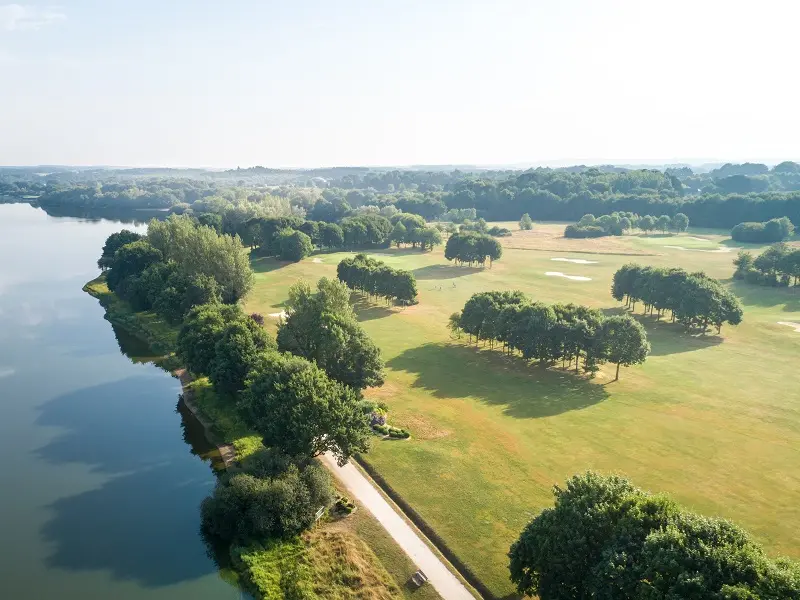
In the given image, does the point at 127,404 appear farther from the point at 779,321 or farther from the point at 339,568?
the point at 779,321

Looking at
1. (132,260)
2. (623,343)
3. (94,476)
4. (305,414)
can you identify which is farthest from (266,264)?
(305,414)

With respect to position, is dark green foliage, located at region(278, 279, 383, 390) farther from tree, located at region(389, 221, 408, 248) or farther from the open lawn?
tree, located at region(389, 221, 408, 248)

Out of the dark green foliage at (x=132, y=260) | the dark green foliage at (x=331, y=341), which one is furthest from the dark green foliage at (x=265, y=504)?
the dark green foliage at (x=132, y=260)

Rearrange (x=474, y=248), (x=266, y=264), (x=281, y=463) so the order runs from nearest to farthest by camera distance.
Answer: (x=281, y=463) < (x=474, y=248) < (x=266, y=264)

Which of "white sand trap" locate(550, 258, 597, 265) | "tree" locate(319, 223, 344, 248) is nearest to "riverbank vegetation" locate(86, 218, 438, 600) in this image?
"white sand trap" locate(550, 258, 597, 265)

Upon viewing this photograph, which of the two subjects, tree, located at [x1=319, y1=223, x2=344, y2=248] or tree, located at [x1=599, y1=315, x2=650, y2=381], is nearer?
tree, located at [x1=599, y1=315, x2=650, y2=381]

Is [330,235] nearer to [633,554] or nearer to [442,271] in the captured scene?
[442,271]
